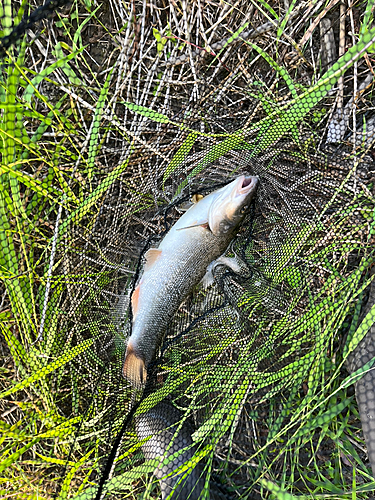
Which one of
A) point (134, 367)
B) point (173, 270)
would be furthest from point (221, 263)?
point (134, 367)

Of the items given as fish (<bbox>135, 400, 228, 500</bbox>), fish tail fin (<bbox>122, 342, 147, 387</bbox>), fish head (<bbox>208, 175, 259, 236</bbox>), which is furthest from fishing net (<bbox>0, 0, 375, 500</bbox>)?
fish head (<bbox>208, 175, 259, 236</bbox>)

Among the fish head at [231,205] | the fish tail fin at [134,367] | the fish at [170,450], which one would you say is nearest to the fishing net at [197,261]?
the fish at [170,450]

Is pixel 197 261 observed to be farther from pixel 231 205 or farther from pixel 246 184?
pixel 246 184

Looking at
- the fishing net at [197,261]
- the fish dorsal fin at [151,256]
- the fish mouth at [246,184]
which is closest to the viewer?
the fish mouth at [246,184]

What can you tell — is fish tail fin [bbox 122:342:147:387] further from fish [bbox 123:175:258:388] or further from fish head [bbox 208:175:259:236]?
fish head [bbox 208:175:259:236]

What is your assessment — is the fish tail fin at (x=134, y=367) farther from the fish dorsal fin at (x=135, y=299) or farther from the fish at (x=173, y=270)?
the fish dorsal fin at (x=135, y=299)

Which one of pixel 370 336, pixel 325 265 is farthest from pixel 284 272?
pixel 370 336

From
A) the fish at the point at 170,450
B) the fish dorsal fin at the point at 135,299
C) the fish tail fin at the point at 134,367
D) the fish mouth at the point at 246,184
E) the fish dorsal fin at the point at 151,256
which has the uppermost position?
the fish mouth at the point at 246,184
